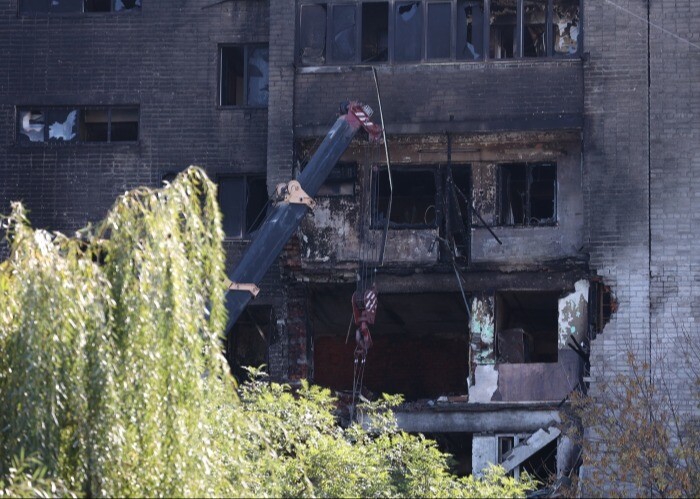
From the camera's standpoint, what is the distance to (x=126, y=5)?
36375 millimetres

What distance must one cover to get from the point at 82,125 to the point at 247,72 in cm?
336

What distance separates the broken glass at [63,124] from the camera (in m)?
36.2

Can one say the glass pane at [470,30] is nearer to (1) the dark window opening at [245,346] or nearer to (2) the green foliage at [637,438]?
(2) the green foliage at [637,438]

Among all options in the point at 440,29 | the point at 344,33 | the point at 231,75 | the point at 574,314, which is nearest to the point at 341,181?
the point at 344,33

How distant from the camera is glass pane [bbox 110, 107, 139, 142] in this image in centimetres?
3609

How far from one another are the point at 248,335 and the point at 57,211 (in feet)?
14.5

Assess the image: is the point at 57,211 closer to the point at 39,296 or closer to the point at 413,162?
the point at 413,162

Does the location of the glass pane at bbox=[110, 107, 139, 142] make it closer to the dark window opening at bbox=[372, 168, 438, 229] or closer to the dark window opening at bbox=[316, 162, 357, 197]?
the dark window opening at bbox=[316, 162, 357, 197]

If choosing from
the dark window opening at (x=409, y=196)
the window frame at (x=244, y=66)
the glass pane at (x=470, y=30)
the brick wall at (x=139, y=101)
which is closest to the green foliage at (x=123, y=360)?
the glass pane at (x=470, y=30)

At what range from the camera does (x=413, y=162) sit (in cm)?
3500

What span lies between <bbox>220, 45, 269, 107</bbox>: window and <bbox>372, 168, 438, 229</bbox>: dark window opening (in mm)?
2940

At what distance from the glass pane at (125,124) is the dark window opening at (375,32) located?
479cm

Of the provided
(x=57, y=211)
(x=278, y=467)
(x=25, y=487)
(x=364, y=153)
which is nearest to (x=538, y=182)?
(x=364, y=153)

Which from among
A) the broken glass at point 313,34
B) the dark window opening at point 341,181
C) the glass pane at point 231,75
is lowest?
the dark window opening at point 341,181
